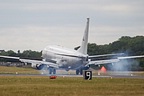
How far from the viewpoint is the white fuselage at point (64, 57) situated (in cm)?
12088

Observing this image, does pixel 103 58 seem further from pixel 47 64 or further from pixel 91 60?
pixel 47 64

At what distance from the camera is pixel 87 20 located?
129875 millimetres

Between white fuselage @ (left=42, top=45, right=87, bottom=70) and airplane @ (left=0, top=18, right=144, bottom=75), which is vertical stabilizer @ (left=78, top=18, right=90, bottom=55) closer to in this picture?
airplane @ (left=0, top=18, right=144, bottom=75)

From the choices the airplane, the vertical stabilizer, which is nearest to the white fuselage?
the airplane

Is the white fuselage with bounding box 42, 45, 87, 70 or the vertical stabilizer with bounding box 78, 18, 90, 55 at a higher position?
the vertical stabilizer with bounding box 78, 18, 90, 55

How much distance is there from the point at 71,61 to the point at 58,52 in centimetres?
787

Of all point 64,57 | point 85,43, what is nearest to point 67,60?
point 64,57

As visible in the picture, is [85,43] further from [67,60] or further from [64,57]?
[67,60]

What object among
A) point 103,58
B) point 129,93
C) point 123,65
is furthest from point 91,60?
point 129,93

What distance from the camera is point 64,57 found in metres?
125

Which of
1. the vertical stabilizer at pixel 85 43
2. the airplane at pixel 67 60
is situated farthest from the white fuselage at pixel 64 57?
the vertical stabilizer at pixel 85 43

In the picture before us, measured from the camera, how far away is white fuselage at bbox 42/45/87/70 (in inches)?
4759

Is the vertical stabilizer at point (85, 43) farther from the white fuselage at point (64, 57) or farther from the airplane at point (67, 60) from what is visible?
the white fuselage at point (64, 57)

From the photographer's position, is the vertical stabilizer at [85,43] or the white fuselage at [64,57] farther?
the vertical stabilizer at [85,43]
